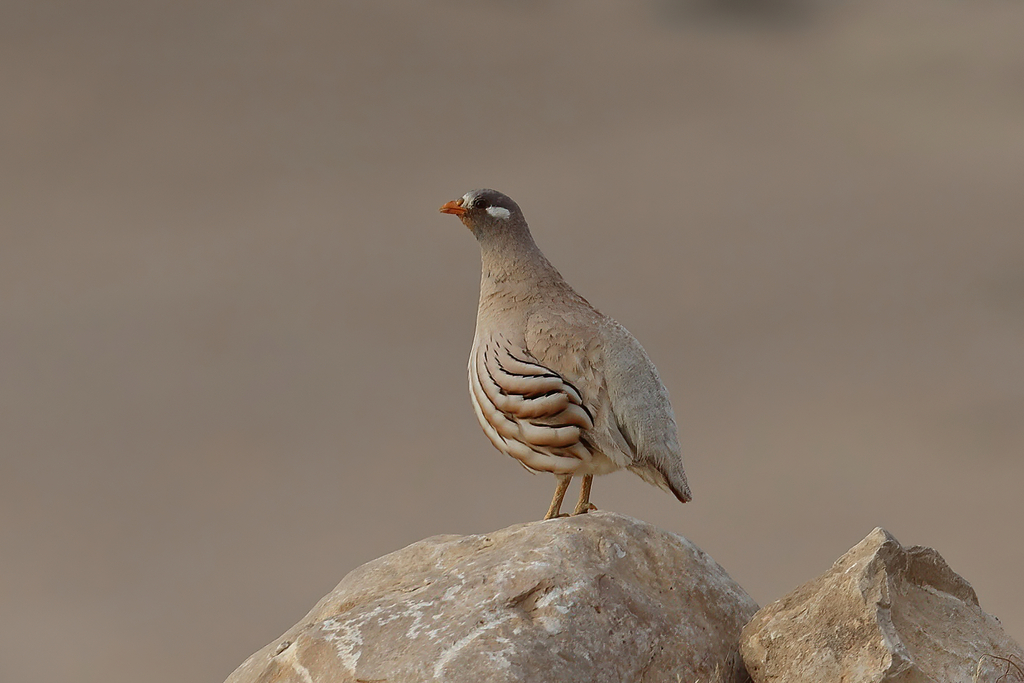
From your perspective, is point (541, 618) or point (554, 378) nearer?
point (541, 618)

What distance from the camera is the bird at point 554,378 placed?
627 centimetres

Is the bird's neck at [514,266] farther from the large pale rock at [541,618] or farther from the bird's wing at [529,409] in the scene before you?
the large pale rock at [541,618]

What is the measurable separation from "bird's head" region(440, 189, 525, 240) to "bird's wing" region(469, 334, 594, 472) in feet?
2.26

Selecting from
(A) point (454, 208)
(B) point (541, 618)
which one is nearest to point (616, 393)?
(B) point (541, 618)

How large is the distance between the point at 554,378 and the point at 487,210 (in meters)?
1.17

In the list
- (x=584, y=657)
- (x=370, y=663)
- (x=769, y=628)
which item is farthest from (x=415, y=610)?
(x=769, y=628)

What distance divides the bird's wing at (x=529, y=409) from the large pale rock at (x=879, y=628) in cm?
139

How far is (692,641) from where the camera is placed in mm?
6000

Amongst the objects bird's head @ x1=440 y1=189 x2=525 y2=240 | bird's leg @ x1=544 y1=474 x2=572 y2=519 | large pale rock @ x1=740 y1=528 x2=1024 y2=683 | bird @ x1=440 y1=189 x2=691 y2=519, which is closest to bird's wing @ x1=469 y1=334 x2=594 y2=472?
bird @ x1=440 y1=189 x2=691 y2=519

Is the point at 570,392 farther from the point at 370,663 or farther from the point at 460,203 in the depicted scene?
the point at 370,663

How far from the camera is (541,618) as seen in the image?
571 centimetres

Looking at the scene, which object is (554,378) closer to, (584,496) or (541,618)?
(584,496)

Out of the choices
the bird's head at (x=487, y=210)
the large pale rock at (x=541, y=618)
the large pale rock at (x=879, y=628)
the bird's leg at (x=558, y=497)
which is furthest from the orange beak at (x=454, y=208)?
the large pale rock at (x=879, y=628)

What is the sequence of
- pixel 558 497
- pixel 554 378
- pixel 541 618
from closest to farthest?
1. pixel 541 618
2. pixel 554 378
3. pixel 558 497
